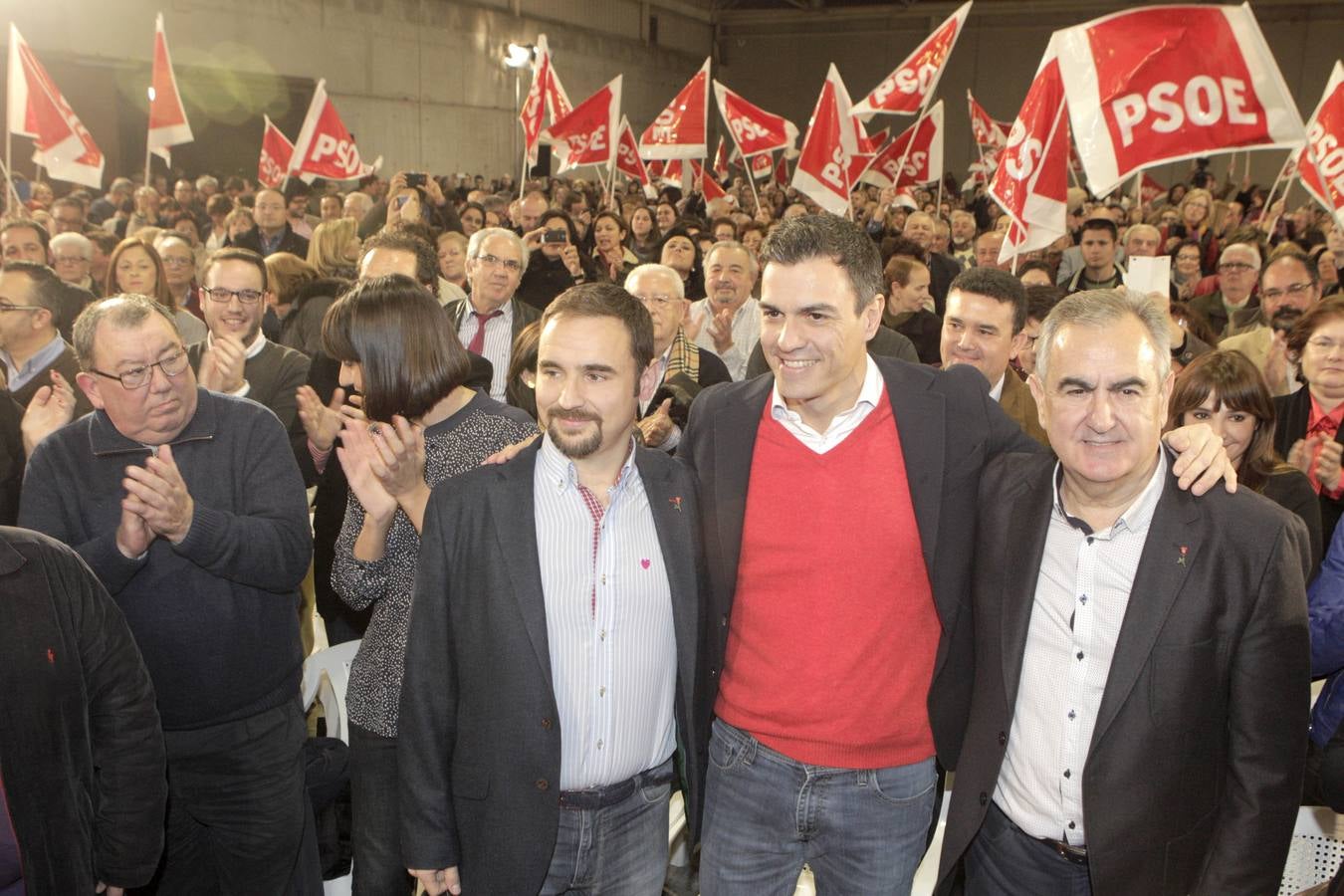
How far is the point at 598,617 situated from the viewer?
8.01 feet

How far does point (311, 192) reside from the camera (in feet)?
48.4

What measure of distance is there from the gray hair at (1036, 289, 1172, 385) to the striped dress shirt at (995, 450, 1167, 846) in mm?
232

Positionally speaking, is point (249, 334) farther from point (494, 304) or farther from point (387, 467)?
point (387, 467)

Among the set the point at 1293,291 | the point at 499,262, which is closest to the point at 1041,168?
the point at 1293,291

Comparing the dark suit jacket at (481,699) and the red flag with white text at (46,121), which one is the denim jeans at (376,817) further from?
the red flag with white text at (46,121)

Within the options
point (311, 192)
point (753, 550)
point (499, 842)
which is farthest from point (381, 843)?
point (311, 192)

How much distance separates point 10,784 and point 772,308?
73.7 inches

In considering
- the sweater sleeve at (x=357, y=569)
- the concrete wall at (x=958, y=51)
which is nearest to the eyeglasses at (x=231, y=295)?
the sweater sleeve at (x=357, y=569)

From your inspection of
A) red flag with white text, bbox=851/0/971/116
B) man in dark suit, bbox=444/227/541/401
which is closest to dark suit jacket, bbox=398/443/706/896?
man in dark suit, bbox=444/227/541/401

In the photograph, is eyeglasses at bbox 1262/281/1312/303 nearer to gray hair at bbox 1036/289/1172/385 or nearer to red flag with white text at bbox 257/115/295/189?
gray hair at bbox 1036/289/1172/385

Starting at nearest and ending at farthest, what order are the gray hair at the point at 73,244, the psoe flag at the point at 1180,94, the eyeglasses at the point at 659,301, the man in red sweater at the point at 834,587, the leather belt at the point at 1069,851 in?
the leather belt at the point at 1069,851, the man in red sweater at the point at 834,587, the eyeglasses at the point at 659,301, the psoe flag at the point at 1180,94, the gray hair at the point at 73,244

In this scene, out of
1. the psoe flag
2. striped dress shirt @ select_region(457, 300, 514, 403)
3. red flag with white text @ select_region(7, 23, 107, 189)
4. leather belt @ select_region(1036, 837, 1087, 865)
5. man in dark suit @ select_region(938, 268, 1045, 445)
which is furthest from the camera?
A: red flag with white text @ select_region(7, 23, 107, 189)

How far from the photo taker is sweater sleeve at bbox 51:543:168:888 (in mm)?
2285

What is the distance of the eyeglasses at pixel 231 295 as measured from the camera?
4797 mm
